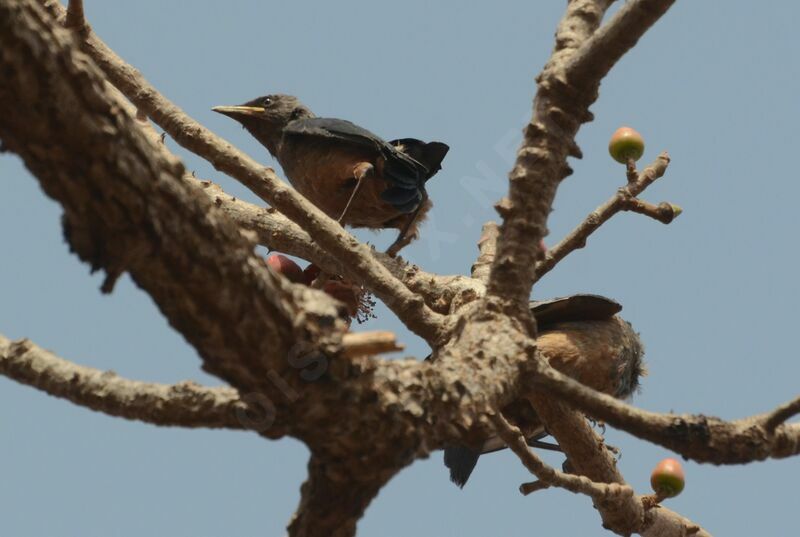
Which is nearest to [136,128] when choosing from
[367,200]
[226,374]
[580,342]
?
[226,374]

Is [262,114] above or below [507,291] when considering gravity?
above

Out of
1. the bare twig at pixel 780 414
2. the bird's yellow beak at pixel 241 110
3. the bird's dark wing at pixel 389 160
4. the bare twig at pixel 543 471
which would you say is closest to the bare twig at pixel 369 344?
the bare twig at pixel 543 471

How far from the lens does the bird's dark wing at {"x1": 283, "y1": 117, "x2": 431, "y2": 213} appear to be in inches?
250

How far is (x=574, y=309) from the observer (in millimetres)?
4918

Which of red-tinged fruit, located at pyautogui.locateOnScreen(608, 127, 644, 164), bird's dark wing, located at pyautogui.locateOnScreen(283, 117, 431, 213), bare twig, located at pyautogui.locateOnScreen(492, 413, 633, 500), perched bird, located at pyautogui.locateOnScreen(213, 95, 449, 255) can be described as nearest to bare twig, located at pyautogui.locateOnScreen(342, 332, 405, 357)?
bare twig, located at pyautogui.locateOnScreen(492, 413, 633, 500)

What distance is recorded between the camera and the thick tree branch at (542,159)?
3166 millimetres

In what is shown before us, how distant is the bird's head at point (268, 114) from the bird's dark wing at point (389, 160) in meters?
0.76

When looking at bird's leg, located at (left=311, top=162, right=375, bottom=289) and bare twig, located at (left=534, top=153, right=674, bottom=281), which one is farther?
bird's leg, located at (left=311, top=162, right=375, bottom=289)

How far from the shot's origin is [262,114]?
732cm

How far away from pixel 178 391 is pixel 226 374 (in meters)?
0.35

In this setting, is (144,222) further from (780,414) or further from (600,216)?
(600,216)

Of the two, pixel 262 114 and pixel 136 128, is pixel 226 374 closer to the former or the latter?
pixel 136 128

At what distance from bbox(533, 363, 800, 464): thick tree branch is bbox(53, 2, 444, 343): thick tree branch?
1359 mm

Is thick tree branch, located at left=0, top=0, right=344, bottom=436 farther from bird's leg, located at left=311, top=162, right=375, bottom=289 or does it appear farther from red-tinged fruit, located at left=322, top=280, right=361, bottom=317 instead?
bird's leg, located at left=311, top=162, right=375, bottom=289
